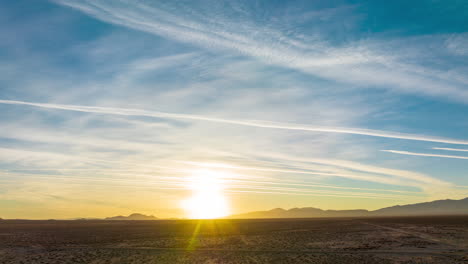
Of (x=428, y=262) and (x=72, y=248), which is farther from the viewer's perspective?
(x=72, y=248)

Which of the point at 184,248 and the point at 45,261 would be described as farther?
the point at 184,248

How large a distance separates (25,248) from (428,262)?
4432 centimetres

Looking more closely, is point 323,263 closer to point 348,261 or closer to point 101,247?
point 348,261

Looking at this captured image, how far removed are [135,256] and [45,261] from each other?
8383mm

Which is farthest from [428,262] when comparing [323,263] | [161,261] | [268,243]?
[161,261]

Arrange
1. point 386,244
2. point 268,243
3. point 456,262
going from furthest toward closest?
point 268,243
point 386,244
point 456,262

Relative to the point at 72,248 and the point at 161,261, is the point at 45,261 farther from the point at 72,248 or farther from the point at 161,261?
the point at 161,261

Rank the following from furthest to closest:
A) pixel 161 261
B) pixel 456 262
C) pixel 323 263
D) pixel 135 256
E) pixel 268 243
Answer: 1. pixel 268 243
2. pixel 135 256
3. pixel 161 261
4. pixel 323 263
5. pixel 456 262

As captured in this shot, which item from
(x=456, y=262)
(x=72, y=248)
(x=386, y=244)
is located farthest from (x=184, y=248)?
(x=456, y=262)

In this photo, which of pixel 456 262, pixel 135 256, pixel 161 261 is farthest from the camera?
pixel 135 256

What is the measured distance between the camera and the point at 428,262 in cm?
2680

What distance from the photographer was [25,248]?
39938 millimetres

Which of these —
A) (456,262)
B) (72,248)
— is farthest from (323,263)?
(72,248)

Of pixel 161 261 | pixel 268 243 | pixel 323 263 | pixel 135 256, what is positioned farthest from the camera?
pixel 268 243
